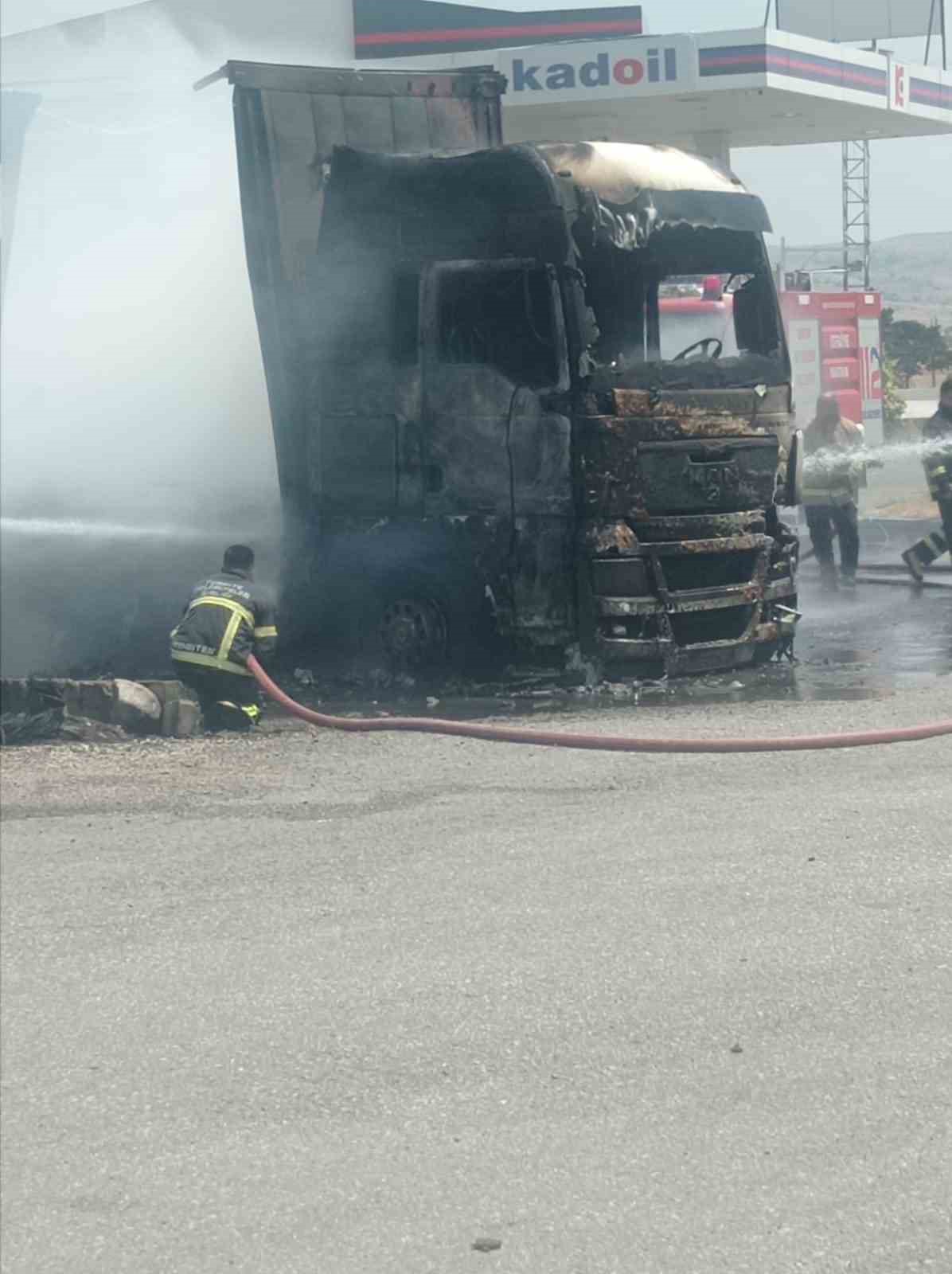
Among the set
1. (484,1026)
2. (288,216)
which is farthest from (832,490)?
(484,1026)

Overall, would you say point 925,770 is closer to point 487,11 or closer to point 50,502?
point 50,502

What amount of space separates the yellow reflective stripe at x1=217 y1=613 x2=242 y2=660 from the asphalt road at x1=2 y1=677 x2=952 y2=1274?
179 cm

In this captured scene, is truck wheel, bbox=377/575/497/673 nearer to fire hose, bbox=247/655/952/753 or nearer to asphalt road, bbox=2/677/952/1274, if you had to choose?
fire hose, bbox=247/655/952/753

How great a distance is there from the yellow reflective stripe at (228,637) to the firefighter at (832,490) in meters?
7.76

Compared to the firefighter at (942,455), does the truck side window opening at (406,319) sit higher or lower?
higher

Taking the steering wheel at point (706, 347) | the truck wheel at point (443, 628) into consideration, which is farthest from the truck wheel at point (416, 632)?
the steering wheel at point (706, 347)

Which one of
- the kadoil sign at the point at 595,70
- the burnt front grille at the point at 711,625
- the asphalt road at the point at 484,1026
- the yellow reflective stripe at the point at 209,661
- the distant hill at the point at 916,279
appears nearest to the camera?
the asphalt road at the point at 484,1026

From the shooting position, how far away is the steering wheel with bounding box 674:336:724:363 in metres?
10.4

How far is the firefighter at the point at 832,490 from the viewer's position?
16203mm

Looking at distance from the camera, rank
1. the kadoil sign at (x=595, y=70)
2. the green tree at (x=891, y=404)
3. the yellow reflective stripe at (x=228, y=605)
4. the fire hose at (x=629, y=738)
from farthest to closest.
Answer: the green tree at (x=891, y=404), the kadoil sign at (x=595, y=70), the yellow reflective stripe at (x=228, y=605), the fire hose at (x=629, y=738)

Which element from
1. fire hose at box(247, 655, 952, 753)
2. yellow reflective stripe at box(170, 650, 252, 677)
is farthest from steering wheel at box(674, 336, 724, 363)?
yellow reflective stripe at box(170, 650, 252, 677)

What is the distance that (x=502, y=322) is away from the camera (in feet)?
33.2

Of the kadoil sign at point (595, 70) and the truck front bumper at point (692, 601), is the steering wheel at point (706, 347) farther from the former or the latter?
the kadoil sign at point (595, 70)

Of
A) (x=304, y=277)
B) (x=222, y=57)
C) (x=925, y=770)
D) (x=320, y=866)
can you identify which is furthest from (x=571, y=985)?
(x=222, y=57)
